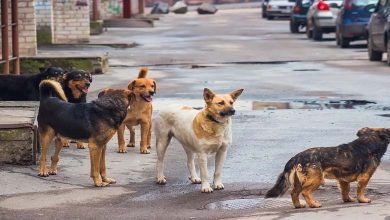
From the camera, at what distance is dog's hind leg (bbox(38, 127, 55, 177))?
10.5 meters

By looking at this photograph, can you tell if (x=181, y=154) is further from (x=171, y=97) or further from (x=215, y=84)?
(x=215, y=84)

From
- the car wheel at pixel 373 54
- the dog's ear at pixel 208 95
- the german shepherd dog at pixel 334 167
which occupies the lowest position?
the car wheel at pixel 373 54

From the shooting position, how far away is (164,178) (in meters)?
10.3

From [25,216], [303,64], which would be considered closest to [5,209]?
[25,216]

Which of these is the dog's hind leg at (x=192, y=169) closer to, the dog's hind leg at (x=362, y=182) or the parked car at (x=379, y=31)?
the dog's hind leg at (x=362, y=182)

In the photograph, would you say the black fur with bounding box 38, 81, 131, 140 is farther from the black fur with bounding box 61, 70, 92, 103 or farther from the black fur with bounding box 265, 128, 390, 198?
the black fur with bounding box 265, 128, 390, 198

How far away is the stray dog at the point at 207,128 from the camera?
9.53m

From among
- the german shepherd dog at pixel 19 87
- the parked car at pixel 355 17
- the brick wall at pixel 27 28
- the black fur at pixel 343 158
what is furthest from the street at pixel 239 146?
the brick wall at pixel 27 28

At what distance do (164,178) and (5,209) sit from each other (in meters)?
1.77

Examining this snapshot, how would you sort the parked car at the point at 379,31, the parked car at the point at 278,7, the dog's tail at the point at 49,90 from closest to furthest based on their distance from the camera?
the dog's tail at the point at 49,90
the parked car at the point at 379,31
the parked car at the point at 278,7

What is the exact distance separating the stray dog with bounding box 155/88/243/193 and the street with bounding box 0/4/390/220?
0.95 ft

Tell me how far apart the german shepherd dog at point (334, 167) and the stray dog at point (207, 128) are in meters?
0.90

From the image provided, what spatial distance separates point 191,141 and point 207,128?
0.24 meters

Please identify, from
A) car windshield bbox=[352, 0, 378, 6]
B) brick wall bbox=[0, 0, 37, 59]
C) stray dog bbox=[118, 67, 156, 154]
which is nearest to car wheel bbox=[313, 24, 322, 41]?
car windshield bbox=[352, 0, 378, 6]
